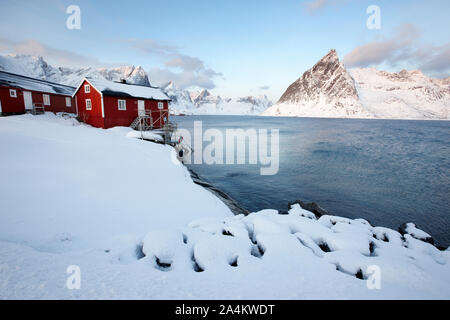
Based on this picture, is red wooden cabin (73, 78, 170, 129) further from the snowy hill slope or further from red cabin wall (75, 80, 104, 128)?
the snowy hill slope

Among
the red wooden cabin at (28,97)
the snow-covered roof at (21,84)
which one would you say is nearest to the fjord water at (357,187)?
the red wooden cabin at (28,97)

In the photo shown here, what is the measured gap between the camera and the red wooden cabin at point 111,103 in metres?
25.3

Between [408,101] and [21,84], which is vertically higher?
[408,101]

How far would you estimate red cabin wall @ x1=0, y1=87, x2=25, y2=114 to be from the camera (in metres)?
25.4

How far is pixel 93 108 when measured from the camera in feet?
85.6

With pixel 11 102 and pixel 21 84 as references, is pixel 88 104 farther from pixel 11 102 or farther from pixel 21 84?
pixel 21 84

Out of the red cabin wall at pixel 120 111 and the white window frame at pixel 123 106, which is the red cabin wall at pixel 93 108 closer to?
the red cabin wall at pixel 120 111

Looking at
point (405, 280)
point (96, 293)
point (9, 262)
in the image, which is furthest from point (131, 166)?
point (405, 280)

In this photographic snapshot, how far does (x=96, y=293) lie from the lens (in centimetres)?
287

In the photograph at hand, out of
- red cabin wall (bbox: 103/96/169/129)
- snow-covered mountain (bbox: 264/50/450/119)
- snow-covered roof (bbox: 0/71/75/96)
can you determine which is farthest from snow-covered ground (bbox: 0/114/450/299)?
snow-covered mountain (bbox: 264/50/450/119)

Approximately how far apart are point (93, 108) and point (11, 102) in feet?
35.5

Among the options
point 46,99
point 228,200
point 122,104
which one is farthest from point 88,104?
point 228,200

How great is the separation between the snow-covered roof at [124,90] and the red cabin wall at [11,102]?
10.4 meters
